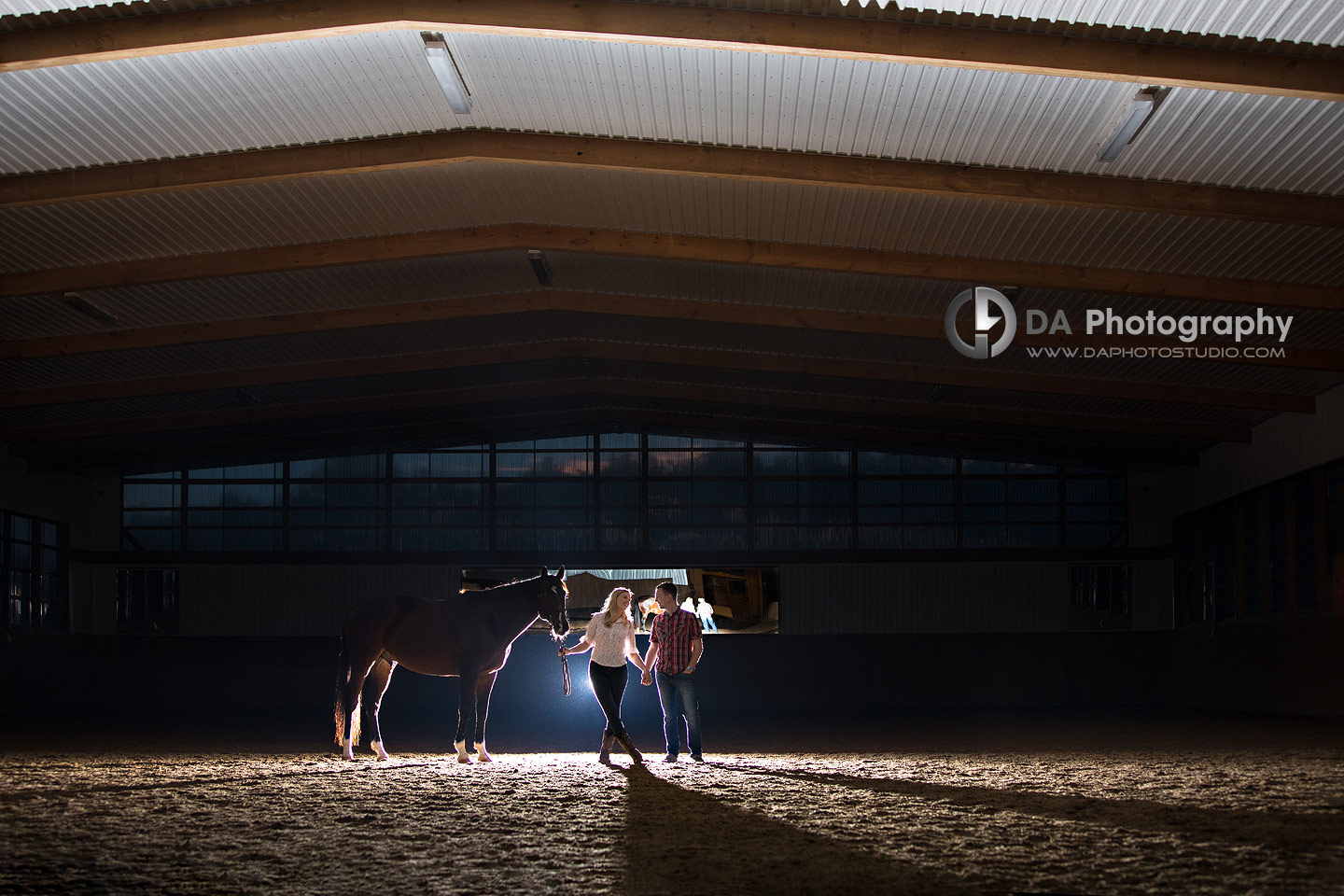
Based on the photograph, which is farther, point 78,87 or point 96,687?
point 96,687

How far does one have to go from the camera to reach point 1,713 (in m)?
21.6

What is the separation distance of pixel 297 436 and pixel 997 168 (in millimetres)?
15443

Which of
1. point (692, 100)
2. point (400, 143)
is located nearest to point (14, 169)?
point (400, 143)

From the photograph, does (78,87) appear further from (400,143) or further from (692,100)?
(692,100)

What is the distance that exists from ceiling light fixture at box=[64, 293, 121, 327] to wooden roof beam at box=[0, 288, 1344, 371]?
22.3 inches

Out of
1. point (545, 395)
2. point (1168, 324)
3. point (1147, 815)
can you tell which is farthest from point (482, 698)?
point (545, 395)

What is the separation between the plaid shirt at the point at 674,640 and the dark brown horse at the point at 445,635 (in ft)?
4.08

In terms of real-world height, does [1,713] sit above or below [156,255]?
below

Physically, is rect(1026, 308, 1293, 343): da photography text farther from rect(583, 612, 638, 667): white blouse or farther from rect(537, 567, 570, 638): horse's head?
rect(583, 612, 638, 667): white blouse

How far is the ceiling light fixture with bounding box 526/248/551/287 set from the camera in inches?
555

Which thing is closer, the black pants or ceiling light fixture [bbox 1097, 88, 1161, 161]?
ceiling light fixture [bbox 1097, 88, 1161, 161]

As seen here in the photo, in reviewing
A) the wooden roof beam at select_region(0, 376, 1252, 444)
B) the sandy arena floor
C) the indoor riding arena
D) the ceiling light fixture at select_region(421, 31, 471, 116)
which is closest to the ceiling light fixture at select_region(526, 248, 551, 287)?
the indoor riding arena

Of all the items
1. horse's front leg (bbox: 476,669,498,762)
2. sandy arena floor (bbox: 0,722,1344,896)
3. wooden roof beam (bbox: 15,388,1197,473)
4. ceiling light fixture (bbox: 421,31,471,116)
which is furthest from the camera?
wooden roof beam (bbox: 15,388,1197,473)

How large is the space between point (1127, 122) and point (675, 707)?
20.4ft
